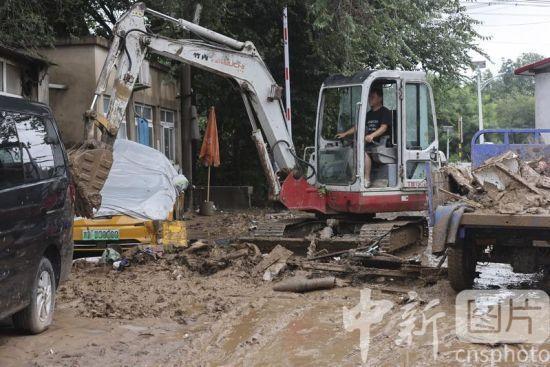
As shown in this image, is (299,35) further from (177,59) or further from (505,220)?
(505,220)

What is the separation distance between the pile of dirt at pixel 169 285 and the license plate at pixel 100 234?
25.1 inches

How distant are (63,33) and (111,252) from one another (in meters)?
10.3

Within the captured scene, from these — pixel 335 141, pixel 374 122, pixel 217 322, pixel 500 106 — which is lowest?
pixel 217 322

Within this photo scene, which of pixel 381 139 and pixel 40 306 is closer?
pixel 40 306

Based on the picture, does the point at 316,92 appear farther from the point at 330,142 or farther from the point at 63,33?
the point at 330,142

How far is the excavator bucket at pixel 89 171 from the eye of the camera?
8156mm

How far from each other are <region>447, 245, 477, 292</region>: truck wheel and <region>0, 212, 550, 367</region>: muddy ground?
217mm

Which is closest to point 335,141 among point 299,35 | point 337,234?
point 337,234

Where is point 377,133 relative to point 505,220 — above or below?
above

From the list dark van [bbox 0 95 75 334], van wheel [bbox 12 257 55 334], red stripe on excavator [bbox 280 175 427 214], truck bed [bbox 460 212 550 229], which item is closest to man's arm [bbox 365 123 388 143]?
red stripe on excavator [bbox 280 175 427 214]

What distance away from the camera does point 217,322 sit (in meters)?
6.72

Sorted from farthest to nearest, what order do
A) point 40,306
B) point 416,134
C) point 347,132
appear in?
point 416,134, point 347,132, point 40,306

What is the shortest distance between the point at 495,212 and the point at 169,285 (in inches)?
155

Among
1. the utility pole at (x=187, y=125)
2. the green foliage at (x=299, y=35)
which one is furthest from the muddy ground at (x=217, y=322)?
the utility pole at (x=187, y=125)
